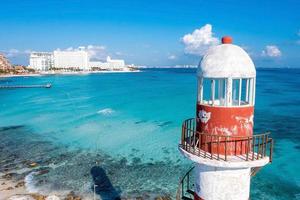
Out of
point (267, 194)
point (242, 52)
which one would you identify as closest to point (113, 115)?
point (267, 194)

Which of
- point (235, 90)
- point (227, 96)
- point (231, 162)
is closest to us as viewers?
point (231, 162)

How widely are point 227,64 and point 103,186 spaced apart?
1919 cm

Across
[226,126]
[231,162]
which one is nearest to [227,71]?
[226,126]

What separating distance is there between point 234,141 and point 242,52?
277cm

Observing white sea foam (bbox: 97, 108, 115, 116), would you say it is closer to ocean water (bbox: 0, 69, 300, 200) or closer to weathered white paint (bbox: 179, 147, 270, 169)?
ocean water (bbox: 0, 69, 300, 200)

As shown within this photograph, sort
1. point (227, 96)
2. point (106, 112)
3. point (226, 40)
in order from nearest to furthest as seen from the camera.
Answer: point (227, 96) → point (226, 40) → point (106, 112)

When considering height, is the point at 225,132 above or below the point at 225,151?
above

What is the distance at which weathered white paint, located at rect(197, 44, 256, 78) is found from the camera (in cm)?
901

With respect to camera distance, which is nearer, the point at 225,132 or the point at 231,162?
the point at 231,162

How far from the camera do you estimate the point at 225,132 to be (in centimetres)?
900

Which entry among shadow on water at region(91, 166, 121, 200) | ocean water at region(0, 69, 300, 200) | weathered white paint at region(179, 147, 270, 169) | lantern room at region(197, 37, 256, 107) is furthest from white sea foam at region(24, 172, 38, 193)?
lantern room at region(197, 37, 256, 107)

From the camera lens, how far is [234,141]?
9047mm

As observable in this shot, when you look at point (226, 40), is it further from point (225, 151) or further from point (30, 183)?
point (30, 183)

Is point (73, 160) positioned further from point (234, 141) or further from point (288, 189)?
point (234, 141)
